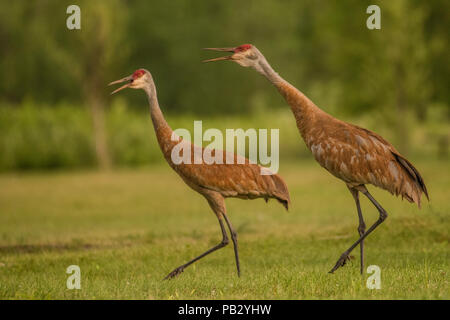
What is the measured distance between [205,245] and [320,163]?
3655 mm

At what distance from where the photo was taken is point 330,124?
788cm

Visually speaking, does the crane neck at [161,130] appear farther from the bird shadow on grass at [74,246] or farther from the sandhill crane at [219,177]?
the bird shadow on grass at [74,246]

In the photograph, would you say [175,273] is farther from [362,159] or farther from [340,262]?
[362,159]

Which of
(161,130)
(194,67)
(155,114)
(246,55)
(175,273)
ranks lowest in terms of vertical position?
(175,273)

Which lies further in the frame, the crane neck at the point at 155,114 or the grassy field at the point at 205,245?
the crane neck at the point at 155,114

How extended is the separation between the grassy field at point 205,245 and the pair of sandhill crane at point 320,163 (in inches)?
29.3

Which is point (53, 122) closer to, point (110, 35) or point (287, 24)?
point (110, 35)

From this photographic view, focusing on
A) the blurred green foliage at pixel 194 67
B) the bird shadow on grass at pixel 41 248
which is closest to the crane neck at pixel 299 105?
the bird shadow on grass at pixel 41 248

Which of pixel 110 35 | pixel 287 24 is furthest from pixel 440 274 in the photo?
pixel 287 24

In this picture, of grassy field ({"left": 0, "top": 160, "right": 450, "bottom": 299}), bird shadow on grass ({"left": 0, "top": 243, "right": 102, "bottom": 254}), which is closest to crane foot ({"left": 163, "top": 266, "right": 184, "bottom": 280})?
grassy field ({"left": 0, "top": 160, "right": 450, "bottom": 299})

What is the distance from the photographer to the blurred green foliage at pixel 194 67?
26.1 m

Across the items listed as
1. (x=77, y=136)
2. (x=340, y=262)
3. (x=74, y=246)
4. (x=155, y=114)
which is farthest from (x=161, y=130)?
(x=77, y=136)

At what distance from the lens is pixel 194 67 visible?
146 ft

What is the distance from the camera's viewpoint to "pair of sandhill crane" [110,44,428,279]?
25.2 ft
